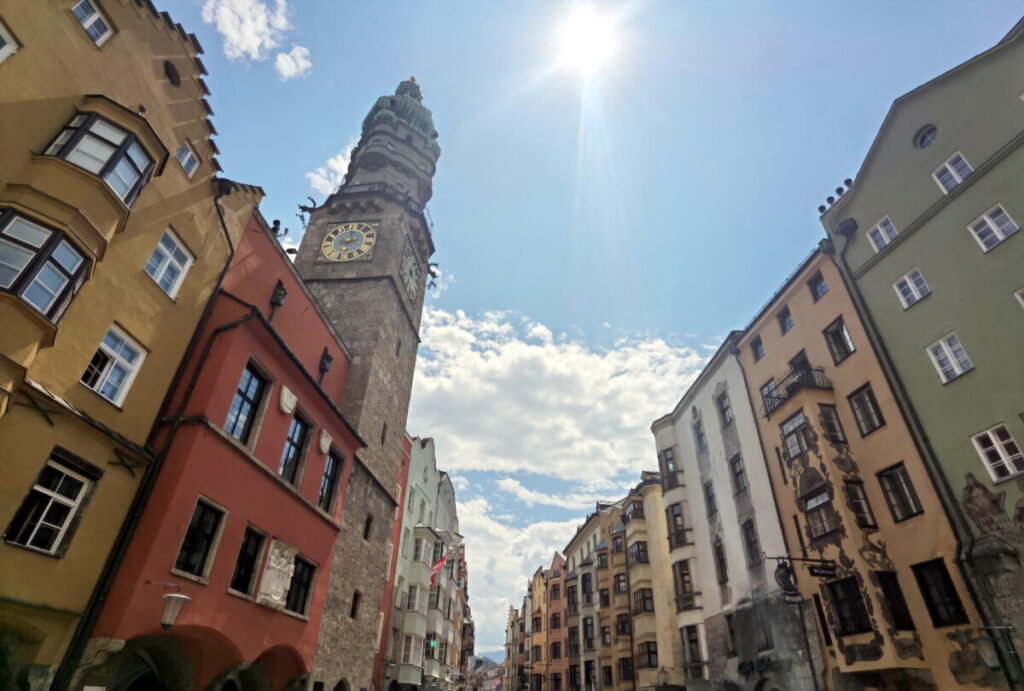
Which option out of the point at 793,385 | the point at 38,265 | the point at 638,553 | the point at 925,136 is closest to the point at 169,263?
the point at 38,265

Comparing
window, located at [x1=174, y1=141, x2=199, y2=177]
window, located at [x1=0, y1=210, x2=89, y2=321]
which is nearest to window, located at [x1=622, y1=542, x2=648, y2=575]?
window, located at [x1=174, y1=141, x2=199, y2=177]

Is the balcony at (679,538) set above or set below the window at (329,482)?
above

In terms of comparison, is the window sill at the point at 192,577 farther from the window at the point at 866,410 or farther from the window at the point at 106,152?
the window at the point at 866,410

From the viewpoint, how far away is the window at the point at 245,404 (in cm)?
1417

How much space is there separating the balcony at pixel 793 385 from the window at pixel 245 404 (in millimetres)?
20886

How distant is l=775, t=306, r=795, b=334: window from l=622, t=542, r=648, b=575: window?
20.6m

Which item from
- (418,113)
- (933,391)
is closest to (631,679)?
(933,391)

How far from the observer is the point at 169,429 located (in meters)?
12.5

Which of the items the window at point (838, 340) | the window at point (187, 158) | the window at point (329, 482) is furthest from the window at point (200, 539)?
the window at point (838, 340)

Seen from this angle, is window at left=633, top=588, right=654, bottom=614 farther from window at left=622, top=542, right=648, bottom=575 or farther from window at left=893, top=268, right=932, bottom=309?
window at left=893, top=268, right=932, bottom=309

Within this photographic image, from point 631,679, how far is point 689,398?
21.8 meters

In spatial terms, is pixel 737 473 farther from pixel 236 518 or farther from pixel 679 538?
pixel 236 518

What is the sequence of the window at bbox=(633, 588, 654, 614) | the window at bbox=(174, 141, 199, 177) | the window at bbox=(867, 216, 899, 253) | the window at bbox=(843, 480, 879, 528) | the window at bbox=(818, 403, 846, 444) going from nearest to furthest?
the window at bbox=(174, 141, 199, 177) < the window at bbox=(843, 480, 879, 528) < the window at bbox=(818, 403, 846, 444) < the window at bbox=(867, 216, 899, 253) < the window at bbox=(633, 588, 654, 614)

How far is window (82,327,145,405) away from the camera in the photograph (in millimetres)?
11391
